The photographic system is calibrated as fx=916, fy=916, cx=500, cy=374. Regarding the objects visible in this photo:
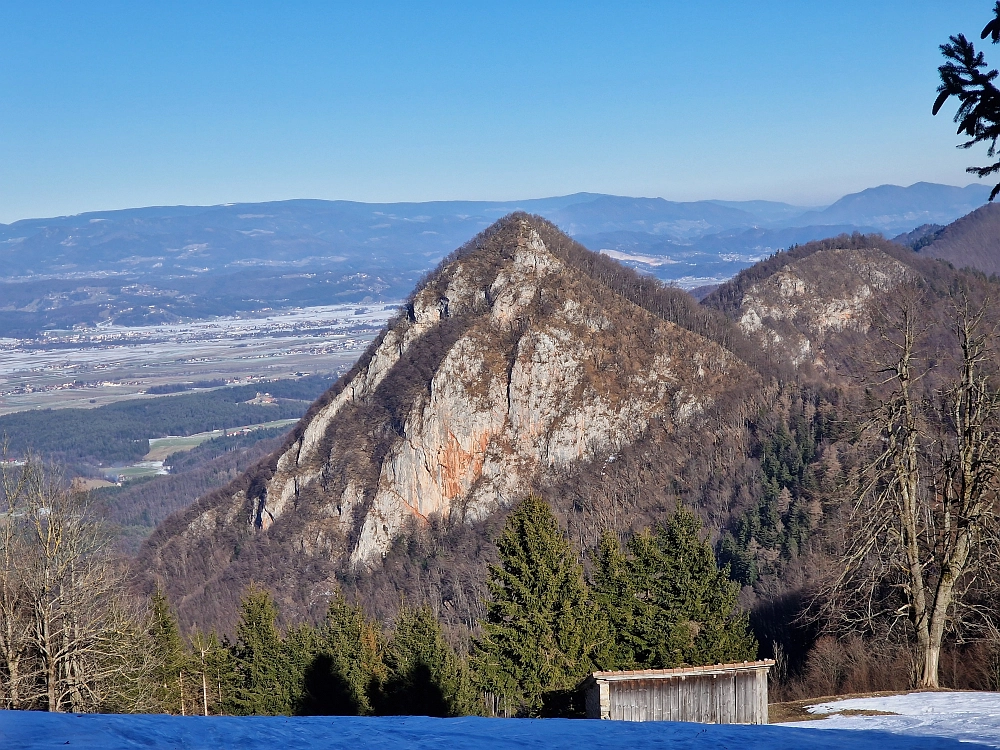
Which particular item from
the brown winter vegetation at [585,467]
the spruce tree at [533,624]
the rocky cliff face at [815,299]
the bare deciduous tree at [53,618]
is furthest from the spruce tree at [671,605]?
the rocky cliff face at [815,299]

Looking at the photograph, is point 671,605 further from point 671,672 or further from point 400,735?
point 400,735

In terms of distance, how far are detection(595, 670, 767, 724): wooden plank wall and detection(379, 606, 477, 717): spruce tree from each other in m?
10.7

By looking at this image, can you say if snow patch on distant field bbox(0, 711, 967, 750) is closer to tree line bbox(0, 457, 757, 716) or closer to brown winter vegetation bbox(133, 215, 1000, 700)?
tree line bbox(0, 457, 757, 716)

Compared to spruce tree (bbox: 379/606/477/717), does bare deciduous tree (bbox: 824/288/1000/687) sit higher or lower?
higher

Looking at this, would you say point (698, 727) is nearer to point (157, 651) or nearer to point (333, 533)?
point (157, 651)

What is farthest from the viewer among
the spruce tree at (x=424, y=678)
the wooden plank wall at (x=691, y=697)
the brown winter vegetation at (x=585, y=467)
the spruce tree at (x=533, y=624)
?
the brown winter vegetation at (x=585, y=467)

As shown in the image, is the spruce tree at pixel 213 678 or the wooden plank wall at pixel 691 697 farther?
the spruce tree at pixel 213 678

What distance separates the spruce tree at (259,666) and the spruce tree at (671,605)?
37.7 ft

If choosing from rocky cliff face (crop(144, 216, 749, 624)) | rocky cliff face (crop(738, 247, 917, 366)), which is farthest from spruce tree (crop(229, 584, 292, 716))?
rocky cliff face (crop(738, 247, 917, 366))

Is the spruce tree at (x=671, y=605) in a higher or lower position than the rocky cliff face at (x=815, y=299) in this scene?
lower

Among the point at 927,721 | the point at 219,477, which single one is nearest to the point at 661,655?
the point at 927,721

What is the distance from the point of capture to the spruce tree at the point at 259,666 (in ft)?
100

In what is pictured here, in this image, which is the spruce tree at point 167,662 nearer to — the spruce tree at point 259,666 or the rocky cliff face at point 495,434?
the spruce tree at point 259,666

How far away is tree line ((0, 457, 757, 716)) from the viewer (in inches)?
902
